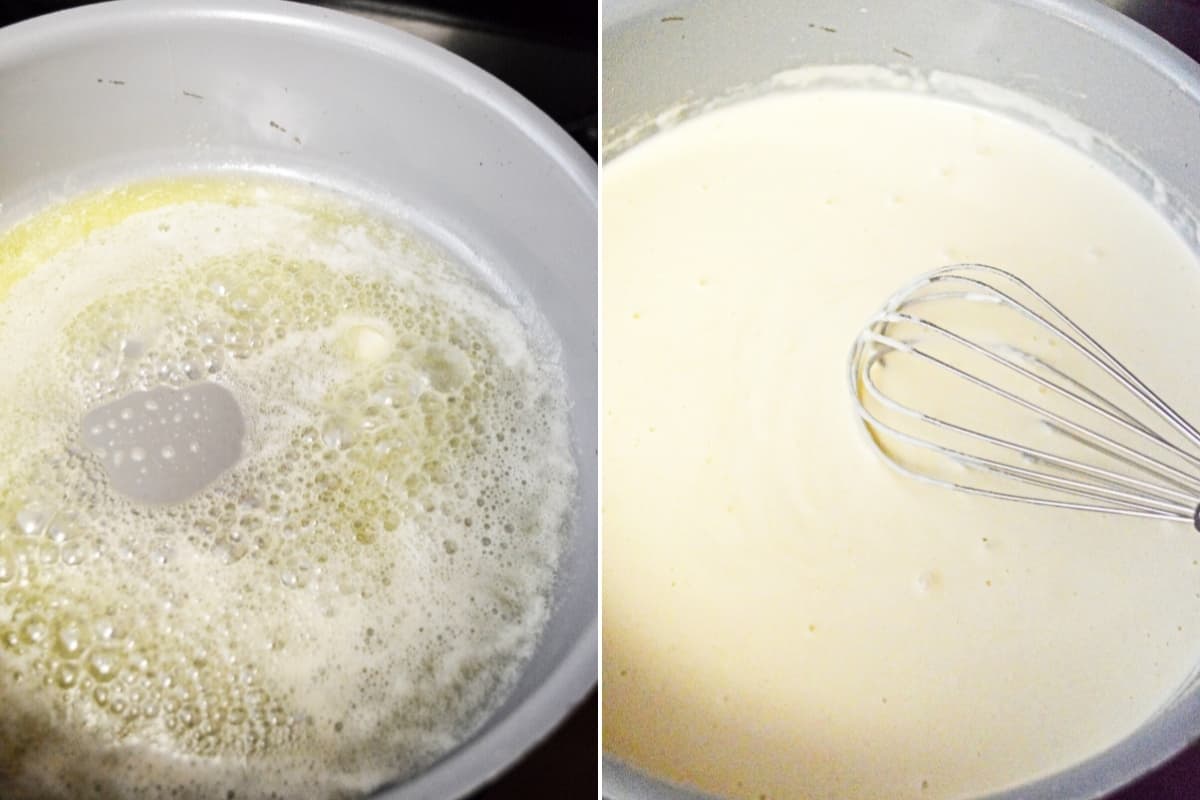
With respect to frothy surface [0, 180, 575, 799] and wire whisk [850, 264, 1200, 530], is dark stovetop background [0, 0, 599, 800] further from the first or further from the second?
wire whisk [850, 264, 1200, 530]

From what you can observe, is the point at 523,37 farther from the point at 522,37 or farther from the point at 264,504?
the point at 264,504

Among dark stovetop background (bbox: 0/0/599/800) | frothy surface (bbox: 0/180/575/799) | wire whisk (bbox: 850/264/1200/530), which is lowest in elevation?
frothy surface (bbox: 0/180/575/799)

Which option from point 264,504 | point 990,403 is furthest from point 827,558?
point 264,504

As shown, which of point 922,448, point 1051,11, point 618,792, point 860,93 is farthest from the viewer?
point 860,93

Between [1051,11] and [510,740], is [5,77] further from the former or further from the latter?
[1051,11]

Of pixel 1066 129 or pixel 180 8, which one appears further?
pixel 1066 129

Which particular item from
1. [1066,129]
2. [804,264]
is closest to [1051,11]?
[1066,129]

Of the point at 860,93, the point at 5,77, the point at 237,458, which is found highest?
the point at 860,93

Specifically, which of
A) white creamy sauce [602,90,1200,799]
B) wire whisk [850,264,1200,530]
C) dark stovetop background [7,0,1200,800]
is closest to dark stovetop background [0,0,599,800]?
dark stovetop background [7,0,1200,800]
